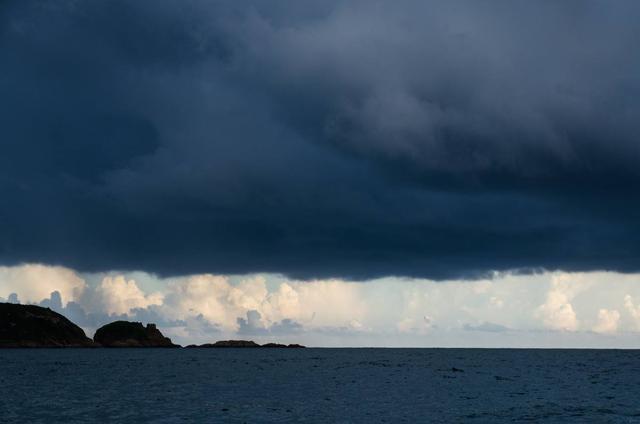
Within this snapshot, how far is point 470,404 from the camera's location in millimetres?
84000

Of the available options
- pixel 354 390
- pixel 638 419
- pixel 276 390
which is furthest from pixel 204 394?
pixel 638 419

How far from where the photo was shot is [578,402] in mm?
85938

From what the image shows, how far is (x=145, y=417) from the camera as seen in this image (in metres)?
67.6

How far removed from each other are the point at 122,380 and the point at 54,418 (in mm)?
60881

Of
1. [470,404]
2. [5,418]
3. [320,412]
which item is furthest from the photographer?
[470,404]

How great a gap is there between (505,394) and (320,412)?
1360 inches

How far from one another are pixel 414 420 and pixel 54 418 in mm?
35063

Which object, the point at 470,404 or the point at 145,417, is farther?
the point at 470,404

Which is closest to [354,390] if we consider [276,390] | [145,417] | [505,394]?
[276,390]

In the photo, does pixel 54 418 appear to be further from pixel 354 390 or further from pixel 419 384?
pixel 419 384

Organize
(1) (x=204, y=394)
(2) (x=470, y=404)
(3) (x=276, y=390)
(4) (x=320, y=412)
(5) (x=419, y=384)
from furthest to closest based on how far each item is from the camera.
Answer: (5) (x=419, y=384) < (3) (x=276, y=390) < (1) (x=204, y=394) < (2) (x=470, y=404) < (4) (x=320, y=412)

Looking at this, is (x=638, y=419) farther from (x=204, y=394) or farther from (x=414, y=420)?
(x=204, y=394)

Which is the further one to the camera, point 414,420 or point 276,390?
point 276,390

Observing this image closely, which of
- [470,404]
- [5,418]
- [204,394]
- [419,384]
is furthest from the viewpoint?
[419,384]
